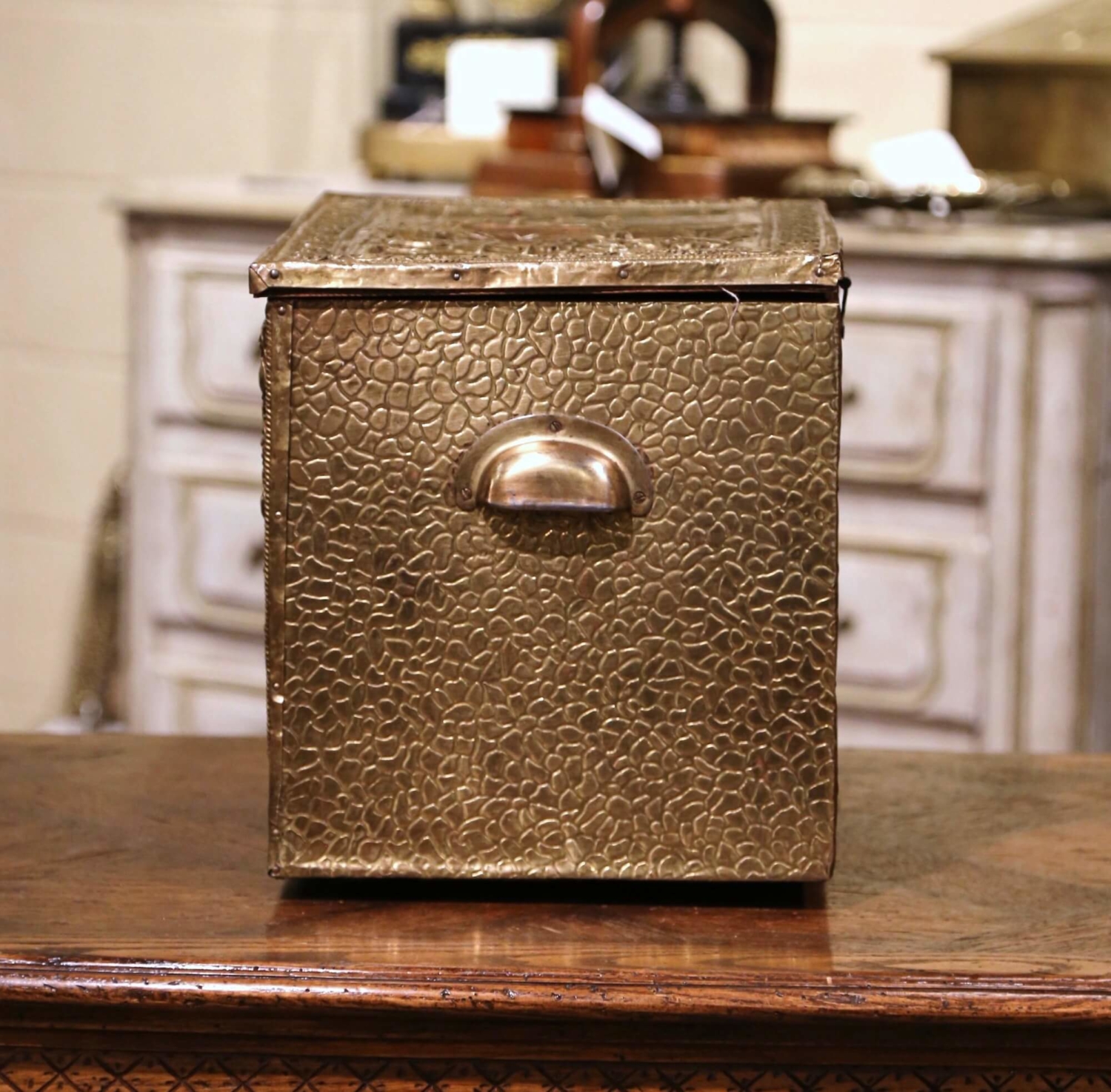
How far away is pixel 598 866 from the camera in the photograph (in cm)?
61

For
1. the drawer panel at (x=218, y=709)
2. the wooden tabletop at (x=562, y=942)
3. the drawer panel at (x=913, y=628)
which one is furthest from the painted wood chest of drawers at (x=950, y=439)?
the wooden tabletop at (x=562, y=942)

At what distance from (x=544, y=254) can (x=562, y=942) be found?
0.24m

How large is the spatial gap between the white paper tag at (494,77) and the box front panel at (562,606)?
1.68m

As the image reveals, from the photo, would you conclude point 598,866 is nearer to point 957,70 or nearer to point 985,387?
point 985,387

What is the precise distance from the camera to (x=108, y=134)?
2.63 m

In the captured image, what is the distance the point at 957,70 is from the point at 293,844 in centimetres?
158

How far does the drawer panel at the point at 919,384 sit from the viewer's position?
1.73 meters

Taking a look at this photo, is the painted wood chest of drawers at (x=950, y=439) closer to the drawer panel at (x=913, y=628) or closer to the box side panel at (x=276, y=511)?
the drawer panel at (x=913, y=628)

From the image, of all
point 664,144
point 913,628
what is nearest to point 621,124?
point 664,144

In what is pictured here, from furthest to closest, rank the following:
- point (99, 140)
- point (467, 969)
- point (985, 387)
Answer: point (99, 140)
point (985, 387)
point (467, 969)

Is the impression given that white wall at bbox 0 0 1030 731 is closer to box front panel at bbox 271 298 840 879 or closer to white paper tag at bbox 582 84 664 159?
white paper tag at bbox 582 84 664 159

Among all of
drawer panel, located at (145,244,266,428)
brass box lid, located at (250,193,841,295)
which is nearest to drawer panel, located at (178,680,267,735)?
drawer panel, located at (145,244,266,428)

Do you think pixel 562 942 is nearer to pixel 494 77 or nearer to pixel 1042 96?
pixel 1042 96

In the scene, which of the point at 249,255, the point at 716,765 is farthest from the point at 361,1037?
the point at 249,255
